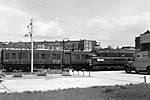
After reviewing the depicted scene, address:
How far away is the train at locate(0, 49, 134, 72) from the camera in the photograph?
42438 mm

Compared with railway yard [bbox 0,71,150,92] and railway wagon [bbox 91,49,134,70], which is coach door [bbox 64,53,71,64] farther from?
railway yard [bbox 0,71,150,92]

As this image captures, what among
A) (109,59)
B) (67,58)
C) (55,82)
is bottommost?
(55,82)

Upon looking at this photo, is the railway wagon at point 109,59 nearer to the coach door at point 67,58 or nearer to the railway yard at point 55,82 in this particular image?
the coach door at point 67,58

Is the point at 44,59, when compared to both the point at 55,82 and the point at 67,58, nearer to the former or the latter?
the point at 67,58

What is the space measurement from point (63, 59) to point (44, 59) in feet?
12.9

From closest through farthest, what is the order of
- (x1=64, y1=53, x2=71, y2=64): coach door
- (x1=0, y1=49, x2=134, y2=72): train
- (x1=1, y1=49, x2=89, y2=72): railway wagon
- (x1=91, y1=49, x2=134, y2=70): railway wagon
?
(x1=1, y1=49, x2=89, y2=72): railway wagon → (x1=0, y1=49, x2=134, y2=72): train → (x1=64, y1=53, x2=71, y2=64): coach door → (x1=91, y1=49, x2=134, y2=70): railway wagon

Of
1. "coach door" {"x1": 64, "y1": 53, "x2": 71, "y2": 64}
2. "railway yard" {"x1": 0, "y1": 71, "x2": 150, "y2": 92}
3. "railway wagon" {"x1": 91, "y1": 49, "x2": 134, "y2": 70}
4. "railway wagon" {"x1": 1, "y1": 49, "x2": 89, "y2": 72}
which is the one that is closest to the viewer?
"railway yard" {"x1": 0, "y1": 71, "x2": 150, "y2": 92}

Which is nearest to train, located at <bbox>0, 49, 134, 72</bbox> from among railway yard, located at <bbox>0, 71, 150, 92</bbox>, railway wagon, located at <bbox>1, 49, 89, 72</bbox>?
railway wagon, located at <bbox>1, 49, 89, 72</bbox>

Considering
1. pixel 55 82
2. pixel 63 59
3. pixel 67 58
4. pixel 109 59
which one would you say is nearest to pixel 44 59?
pixel 63 59

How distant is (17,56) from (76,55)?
37.0ft

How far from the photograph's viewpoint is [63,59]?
1854 inches

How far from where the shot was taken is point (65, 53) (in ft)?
156

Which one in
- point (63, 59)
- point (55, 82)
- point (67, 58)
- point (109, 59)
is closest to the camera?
point (55, 82)

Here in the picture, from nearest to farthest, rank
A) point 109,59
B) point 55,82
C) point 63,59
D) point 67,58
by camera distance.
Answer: point 55,82
point 63,59
point 67,58
point 109,59
